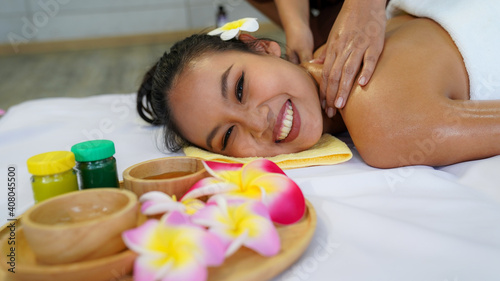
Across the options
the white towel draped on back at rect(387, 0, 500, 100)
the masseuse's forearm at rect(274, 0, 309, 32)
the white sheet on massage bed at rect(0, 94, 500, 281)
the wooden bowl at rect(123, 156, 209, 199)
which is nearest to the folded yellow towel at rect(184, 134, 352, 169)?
the white sheet on massage bed at rect(0, 94, 500, 281)

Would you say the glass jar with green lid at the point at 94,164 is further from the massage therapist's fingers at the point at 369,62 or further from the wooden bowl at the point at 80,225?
the massage therapist's fingers at the point at 369,62

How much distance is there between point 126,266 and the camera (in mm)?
652

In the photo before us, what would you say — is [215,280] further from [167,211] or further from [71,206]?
[71,206]

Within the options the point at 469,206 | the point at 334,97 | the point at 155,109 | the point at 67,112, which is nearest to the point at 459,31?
the point at 334,97

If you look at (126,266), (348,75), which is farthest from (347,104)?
(126,266)

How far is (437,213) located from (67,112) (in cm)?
147

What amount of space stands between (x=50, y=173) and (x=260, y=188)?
0.38m

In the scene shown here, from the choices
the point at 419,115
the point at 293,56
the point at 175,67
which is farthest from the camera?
the point at 293,56

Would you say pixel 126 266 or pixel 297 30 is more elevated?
pixel 297 30

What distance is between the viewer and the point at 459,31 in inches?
49.8

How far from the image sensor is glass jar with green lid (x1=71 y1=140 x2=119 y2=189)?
876 millimetres

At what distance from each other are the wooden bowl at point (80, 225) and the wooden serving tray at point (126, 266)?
0.02 m

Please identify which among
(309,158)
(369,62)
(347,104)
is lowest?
(309,158)

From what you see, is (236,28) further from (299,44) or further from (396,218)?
(396,218)
